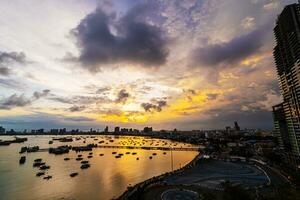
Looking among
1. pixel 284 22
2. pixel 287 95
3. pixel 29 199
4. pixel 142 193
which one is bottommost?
pixel 29 199

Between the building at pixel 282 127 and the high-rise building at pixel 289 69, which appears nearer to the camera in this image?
the high-rise building at pixel 289 69

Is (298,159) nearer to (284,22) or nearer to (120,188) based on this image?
(284,22)

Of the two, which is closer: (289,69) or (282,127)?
(289,69)

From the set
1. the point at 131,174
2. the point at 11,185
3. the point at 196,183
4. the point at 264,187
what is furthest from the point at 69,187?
the point at 264,187

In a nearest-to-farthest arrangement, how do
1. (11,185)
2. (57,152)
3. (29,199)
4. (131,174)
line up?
(29,199) < (11,185) < (131,174) < (57,152)

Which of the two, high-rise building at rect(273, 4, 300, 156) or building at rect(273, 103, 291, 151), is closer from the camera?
high-rise building at rect(273, 4, 300, 156)

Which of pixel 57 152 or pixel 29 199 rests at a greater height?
pixel 57 152

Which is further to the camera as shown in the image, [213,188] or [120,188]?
[120,188]

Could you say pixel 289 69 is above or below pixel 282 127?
above
